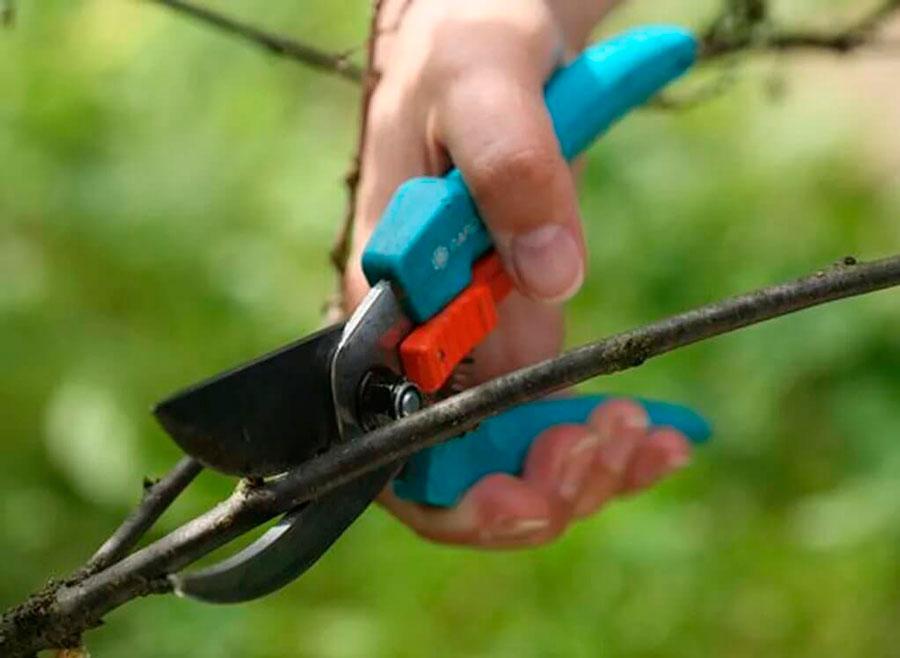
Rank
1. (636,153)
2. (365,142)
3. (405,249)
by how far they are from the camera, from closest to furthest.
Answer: (405,249)
(365,142)
(636,153)

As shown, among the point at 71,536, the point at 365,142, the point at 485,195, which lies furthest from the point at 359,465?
the point at 71,536

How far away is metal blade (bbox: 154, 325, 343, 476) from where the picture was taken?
49 centimetres

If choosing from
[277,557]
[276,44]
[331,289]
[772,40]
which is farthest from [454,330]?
[331,289]

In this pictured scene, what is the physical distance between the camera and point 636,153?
157 centimetres

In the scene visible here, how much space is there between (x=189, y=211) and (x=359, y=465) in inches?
40.2

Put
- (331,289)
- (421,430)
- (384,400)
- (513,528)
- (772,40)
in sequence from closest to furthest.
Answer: (421,430) → (384,400) → (513,528) → (772,40) → (331,289)

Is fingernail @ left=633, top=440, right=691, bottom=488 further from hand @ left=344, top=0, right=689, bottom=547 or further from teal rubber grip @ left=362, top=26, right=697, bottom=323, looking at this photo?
teal rubber grip @ left=362, top=26, right=697, bottom=323

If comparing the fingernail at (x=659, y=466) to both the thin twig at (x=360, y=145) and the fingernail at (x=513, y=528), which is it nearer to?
the fingernail at (x=513, y=528)

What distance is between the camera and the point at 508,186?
0.63 meters

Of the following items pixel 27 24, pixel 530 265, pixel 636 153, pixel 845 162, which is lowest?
pixel 845 162

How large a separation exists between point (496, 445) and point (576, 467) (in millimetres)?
43

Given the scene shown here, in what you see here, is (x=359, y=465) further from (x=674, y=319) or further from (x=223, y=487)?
(x=223, y=487)

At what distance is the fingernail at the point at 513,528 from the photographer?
728 mm

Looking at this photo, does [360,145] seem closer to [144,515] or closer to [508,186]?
[508,186]
